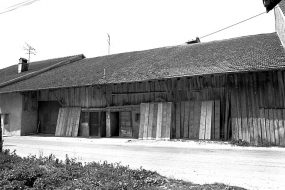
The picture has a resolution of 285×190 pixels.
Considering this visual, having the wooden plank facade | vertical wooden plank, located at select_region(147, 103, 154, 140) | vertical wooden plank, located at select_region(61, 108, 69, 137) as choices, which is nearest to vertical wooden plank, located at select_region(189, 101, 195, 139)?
the wooden plank facade

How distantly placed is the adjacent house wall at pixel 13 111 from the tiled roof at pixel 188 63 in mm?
928

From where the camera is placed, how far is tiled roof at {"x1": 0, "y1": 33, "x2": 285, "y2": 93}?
12.6 m

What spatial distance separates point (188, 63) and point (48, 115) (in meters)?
13.0

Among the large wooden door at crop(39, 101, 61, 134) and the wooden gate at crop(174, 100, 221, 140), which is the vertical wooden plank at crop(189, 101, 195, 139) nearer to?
the wooden gate at crop(174, 100, 221, 140)

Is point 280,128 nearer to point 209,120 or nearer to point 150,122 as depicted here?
point 209,120

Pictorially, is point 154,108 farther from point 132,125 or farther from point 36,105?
point 36,105

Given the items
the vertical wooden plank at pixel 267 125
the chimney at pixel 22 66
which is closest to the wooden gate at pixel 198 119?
the vertical wooden plank at pixel 267 125

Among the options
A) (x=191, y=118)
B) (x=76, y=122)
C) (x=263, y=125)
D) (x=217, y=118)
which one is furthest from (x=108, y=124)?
(x=263, y=125)

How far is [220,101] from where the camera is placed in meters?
13.5

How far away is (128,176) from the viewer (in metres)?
5.64

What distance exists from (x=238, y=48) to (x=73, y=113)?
12705mm

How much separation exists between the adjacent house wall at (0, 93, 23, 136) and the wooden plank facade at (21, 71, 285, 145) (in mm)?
7169

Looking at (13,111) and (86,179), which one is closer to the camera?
(86,179)

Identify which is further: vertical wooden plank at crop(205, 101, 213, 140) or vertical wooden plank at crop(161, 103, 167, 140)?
vertical wooden plank at crop(161, 103, 167, 140)
